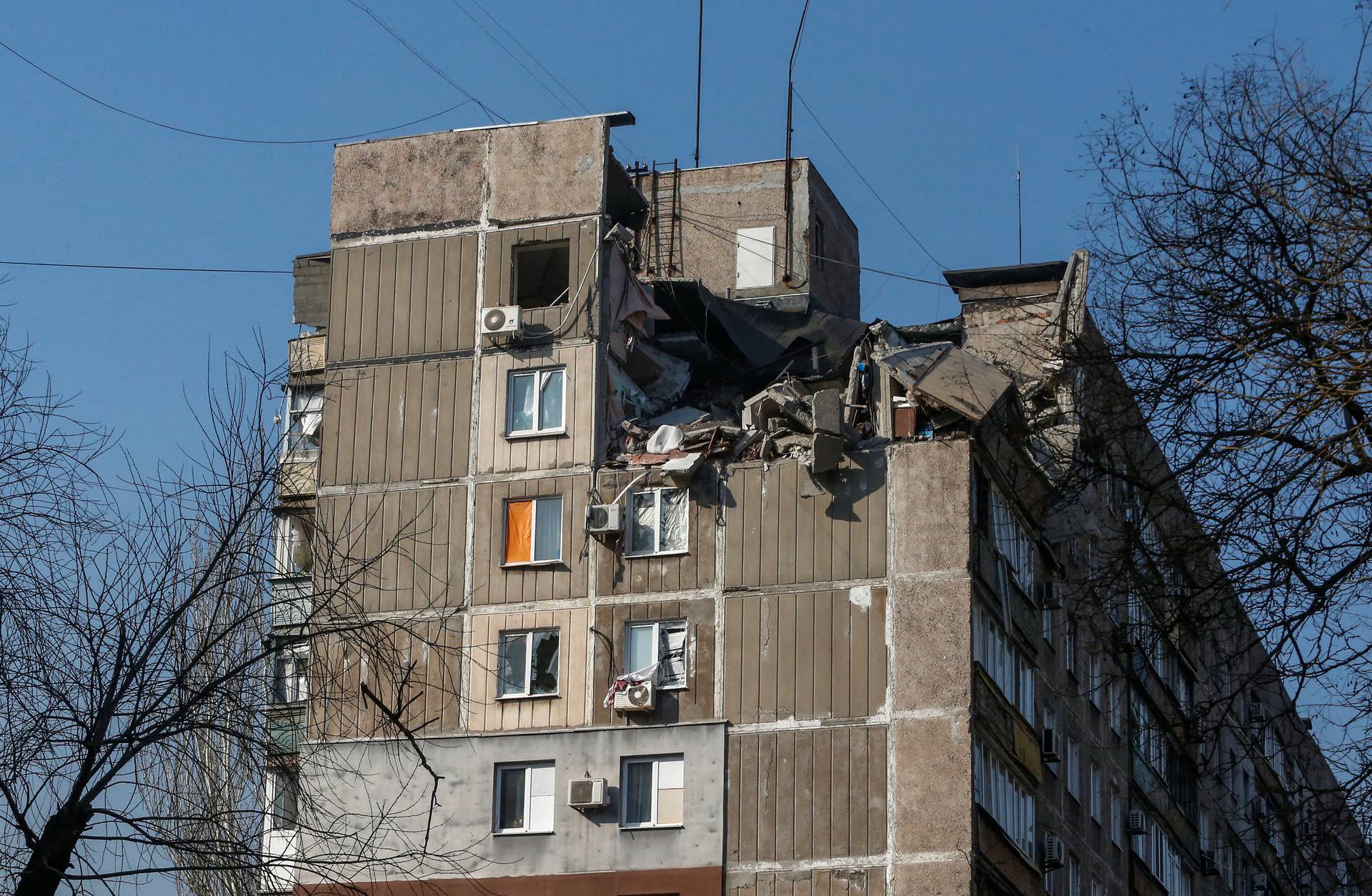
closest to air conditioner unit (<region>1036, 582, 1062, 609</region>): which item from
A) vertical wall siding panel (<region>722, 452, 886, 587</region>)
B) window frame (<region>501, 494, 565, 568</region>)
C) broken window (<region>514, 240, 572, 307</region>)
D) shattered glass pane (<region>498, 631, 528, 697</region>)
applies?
vertical wall siding panel (<region>722, 452, 886, 587</region>)

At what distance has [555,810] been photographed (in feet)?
110

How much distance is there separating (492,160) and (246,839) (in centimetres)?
2473

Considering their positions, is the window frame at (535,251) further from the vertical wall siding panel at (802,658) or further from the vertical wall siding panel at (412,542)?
the vertical wall siding panel at (802,658)

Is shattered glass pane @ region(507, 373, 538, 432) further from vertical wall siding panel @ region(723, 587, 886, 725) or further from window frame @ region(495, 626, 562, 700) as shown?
vertical wall siding panel @ region(723, 587, 886, 725)

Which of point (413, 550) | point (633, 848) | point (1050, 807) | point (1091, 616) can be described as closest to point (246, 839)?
point (1091, 616)

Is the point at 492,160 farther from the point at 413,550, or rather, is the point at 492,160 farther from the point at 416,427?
the point at 413,550

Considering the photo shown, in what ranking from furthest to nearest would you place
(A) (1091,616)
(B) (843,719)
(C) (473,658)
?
(C) (473,658) → (B) (843,719) → (A) (1091,616)

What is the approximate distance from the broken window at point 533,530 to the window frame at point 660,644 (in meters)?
2.14

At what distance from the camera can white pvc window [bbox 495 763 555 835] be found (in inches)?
1320

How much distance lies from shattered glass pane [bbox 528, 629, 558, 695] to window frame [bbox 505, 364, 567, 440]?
146 inches

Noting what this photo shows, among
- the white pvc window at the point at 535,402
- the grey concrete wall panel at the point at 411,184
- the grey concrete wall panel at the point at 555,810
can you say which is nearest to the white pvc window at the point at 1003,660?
the grey concrete wall panel at the point at 555,810

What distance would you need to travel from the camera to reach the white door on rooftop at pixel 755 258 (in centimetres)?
4831

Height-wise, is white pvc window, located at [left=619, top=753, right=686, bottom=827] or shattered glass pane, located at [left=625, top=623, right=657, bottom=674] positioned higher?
shattered glass pane, located at [left=625, top=623, right=657, bottom=674]

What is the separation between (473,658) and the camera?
1373 inches
